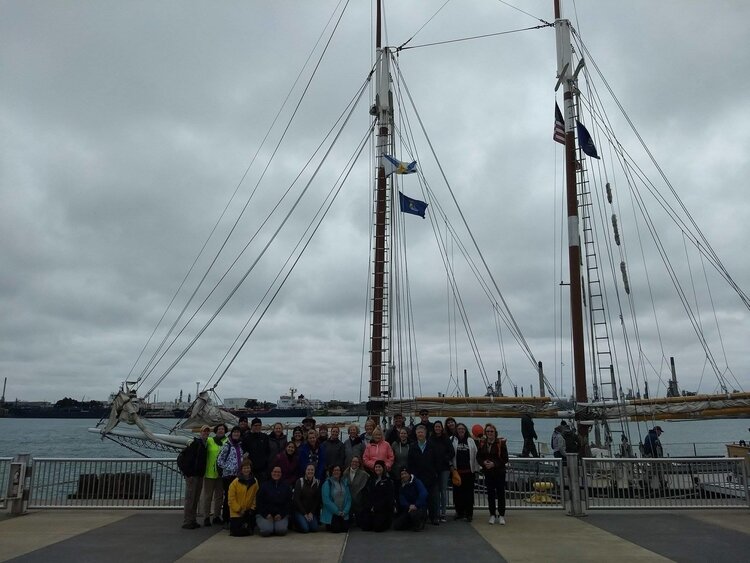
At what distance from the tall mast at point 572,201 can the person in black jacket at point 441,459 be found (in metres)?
9.41

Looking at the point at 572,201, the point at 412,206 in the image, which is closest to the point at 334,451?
the point at 412,206

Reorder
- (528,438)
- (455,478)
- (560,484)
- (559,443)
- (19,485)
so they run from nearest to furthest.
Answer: (455,478) < (19,485) < (560,484) < (559,443) < (528,438)

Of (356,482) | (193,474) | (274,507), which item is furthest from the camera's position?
(193,474)

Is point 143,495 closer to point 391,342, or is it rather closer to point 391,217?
point 391,342

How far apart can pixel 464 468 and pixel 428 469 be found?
0.82 m

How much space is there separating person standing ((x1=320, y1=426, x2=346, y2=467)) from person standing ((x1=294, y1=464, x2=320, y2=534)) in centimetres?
63

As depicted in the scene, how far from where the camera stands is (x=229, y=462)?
999 cm

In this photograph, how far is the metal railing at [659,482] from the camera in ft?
37.6

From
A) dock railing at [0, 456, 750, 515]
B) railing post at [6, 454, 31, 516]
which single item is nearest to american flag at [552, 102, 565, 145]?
dock railing at [0, 456, 750, 515]

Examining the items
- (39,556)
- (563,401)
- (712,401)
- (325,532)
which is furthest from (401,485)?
(712,401)

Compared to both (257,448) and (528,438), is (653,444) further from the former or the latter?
(257,448)

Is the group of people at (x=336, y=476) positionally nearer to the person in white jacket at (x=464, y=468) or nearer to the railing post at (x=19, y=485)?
the person in white jacket at (x=464, y=468)

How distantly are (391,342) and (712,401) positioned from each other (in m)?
10.4

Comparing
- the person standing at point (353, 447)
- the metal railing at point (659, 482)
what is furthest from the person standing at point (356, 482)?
the metal railing at point (659, 482)
